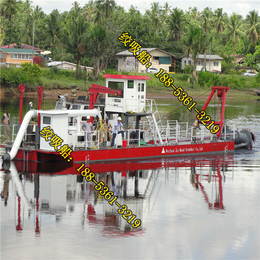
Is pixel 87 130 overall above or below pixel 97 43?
below

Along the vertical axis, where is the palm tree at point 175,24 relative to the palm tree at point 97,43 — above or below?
above

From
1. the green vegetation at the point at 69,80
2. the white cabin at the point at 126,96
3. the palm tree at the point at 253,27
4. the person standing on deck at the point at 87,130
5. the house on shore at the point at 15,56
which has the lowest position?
Answer: the person standing on deck at the point at 87,130

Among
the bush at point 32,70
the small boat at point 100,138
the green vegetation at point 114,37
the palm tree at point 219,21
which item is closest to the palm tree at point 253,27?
the green vegetation at point 114,37

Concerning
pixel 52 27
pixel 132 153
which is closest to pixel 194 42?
pixel 52 27

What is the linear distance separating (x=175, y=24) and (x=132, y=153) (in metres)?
84.1

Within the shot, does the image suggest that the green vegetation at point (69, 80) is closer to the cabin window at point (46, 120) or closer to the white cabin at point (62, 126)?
the white cabin at point (62, 126)

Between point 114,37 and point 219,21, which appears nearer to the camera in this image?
point 114,37

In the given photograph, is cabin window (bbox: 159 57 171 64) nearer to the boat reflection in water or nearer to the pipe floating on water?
the boat reflection in water

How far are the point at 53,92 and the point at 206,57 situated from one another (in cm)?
3792

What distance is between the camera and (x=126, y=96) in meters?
31.2

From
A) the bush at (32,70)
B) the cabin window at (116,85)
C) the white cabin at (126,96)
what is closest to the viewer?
the white cabin at (126,96)

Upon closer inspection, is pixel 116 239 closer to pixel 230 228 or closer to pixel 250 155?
pixel 230 228

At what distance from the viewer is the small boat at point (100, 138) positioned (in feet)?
89.5

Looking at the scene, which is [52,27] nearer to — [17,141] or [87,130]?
[87,130]
